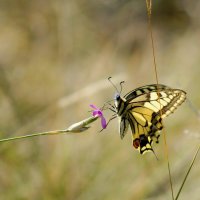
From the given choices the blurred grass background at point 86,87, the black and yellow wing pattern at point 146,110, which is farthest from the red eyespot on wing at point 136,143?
the blurred grass background at point 86,87

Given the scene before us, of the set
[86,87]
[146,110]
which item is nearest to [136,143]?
[146,110]

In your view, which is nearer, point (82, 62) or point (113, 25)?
point (82, 62)

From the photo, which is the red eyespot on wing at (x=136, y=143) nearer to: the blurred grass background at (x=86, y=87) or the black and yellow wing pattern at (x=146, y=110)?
the black and yellow wing pattern at (x=146, y=110)

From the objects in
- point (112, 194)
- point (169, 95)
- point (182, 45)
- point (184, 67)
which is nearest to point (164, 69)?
point (184, 67)

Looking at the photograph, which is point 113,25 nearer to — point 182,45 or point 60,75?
point 182,45

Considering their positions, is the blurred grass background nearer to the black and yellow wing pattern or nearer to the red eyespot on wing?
the black and yellow wing pattern

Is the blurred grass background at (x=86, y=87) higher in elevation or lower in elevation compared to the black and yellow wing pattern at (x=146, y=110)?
higher

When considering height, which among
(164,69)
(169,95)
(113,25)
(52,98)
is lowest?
(169,95)
